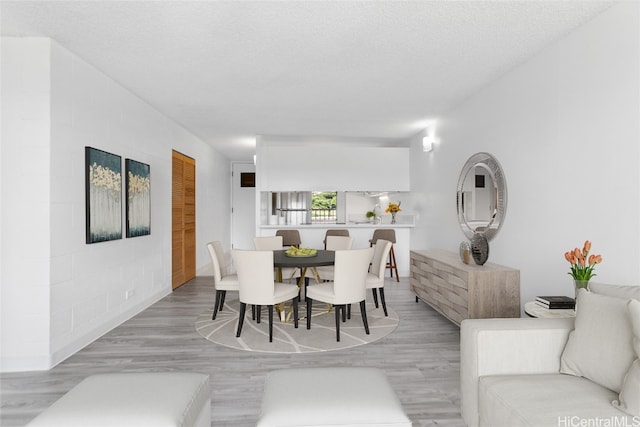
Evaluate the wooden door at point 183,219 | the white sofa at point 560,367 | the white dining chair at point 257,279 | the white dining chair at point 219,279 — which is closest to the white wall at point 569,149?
the white sofa at point 560,367

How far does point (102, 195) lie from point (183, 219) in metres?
2.74

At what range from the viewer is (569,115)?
2.89 meters

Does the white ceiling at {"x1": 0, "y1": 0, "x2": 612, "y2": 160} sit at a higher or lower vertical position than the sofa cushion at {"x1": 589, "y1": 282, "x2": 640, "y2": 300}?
higher

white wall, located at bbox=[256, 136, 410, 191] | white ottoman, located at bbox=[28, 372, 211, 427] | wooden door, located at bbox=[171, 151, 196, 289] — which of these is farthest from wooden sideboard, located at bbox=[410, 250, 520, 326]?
wooden door, located at bbox=[171, 151, 196, 289]

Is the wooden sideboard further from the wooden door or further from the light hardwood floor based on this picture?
A: the wooden door

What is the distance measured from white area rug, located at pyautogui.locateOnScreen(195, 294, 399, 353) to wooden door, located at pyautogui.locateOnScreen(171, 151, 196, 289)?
6.25 ft

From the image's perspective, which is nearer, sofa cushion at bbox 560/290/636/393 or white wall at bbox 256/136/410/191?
sofa cushion at bbox 560/290/636/393

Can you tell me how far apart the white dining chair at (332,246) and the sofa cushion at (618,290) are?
310cm

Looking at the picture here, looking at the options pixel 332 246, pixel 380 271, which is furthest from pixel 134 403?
pixel 332 246

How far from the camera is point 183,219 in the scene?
641 centimetres

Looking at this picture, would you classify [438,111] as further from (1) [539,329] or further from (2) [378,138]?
(1) [539,329]

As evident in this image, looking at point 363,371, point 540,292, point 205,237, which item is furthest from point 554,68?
point 205,237

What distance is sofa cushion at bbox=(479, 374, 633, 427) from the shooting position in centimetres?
143

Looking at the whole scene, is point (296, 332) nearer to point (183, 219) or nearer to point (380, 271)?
point (380, 271)
